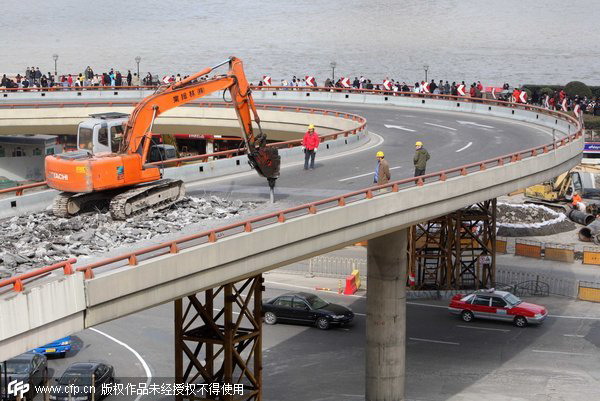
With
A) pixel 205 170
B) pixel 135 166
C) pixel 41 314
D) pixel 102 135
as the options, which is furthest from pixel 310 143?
pixel 41 314

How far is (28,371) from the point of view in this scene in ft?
119

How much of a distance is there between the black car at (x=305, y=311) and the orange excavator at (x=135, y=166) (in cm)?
1357

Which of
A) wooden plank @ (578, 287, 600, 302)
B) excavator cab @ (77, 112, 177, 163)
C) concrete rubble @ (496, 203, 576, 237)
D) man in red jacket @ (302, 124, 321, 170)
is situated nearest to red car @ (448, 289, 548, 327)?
wooden plank @ (578, 287, 600, 302)

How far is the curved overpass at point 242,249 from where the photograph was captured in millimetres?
21094

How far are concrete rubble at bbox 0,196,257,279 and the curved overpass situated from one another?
1837 mm

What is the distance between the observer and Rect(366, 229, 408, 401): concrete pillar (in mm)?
36562

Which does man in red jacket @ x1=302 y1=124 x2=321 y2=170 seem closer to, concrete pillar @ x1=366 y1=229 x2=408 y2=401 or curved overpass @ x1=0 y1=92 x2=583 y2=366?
curved overpass @ x1=0 y1=92 x2=583 y2=366

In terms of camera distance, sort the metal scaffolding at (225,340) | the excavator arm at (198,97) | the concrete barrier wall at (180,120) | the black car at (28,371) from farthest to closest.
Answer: the concrete barrier wall at (180,120)
the black car at (28,371)
the excavator arm at (198,97)
the metal scaffolding at (225,340)

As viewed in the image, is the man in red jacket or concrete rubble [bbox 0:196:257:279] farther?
the man in red jacket

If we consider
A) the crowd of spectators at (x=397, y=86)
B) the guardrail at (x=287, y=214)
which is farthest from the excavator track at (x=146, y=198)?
the crowd of spectators at (x=397, y=86)

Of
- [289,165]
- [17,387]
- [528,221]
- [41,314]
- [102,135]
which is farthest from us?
[528,221]

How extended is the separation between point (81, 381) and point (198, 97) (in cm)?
1096

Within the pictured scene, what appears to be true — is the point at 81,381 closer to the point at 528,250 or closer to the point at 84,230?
the point at 84,230

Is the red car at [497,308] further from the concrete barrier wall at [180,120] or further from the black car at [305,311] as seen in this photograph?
the concrete barrier wall at [180,120]
